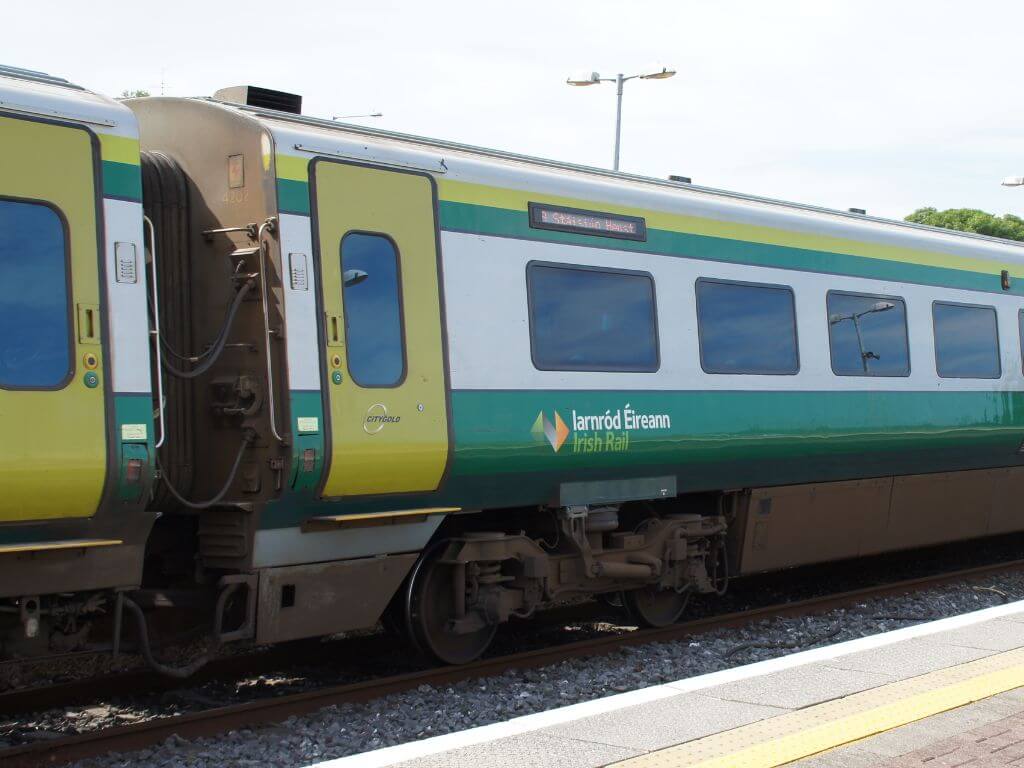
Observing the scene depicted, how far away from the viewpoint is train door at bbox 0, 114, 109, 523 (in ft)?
19.9

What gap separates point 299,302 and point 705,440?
367 centimetres

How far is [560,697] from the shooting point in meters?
7.86

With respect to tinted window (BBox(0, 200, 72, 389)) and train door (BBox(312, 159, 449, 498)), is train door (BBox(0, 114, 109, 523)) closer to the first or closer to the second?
tinted window (BBox(0, 200, 72, 389))

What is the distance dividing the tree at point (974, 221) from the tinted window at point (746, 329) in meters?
57.4

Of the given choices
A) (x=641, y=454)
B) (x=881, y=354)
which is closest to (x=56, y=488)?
(x=641, y=454)

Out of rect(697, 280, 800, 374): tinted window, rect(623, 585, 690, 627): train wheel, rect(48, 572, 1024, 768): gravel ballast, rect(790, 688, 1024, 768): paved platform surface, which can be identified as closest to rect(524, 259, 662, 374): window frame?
rect(697, 280, 800, 374): tinted window

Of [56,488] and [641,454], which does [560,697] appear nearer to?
[641,454]

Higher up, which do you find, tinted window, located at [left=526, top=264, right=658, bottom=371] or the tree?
the tree

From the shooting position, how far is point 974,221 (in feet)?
217

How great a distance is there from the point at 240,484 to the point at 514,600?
2252 millimetres

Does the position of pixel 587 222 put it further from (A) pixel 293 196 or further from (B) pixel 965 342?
(B) pixel 965 342

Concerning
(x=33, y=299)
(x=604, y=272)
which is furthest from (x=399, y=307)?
(x=33, y=299)

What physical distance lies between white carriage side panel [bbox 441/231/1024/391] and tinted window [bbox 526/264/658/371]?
2.8 inches

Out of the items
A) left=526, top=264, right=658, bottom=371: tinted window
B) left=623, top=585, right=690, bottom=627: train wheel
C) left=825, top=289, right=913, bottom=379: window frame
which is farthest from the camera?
left=825, top=289, right=913, bottom=379: window frame
